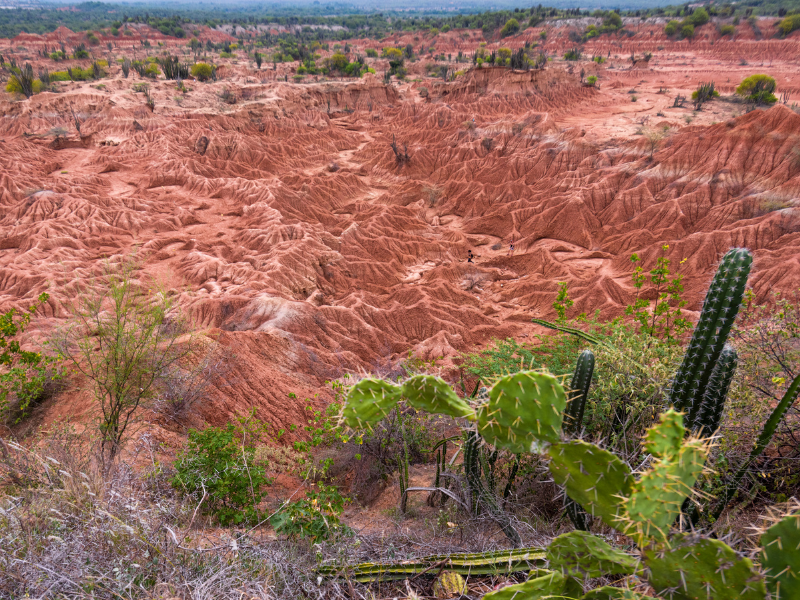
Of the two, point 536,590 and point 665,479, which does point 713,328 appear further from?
point 536,590

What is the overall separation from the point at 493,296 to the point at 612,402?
17825mm

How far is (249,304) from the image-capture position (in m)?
19.8

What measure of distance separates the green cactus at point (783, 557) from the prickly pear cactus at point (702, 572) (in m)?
0.10

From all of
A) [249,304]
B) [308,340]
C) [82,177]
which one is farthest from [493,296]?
[82,177]

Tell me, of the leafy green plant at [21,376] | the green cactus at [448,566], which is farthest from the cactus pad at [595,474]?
the leafy green plant at [21,376]

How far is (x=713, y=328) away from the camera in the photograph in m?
4.93

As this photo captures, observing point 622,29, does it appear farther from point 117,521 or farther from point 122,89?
point 117,521

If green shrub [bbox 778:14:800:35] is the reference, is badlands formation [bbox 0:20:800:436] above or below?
below

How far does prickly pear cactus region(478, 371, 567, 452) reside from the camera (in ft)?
11.8

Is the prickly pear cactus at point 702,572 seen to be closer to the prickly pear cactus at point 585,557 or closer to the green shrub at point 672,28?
the prickly pear cactus at point 585,557

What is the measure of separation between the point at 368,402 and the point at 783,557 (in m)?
3.24

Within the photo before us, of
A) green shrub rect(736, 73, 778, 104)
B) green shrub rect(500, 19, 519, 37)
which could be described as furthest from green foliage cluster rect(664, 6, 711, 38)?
green shrub rect(736, 73, 778, 104)

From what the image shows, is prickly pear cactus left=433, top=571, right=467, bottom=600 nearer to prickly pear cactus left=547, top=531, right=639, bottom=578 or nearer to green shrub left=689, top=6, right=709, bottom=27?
prickly pear cactus left=547, top=531, right=639, bottom=578

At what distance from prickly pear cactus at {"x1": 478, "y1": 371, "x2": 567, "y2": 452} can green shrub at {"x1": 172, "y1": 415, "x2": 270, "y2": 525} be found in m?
5.67
